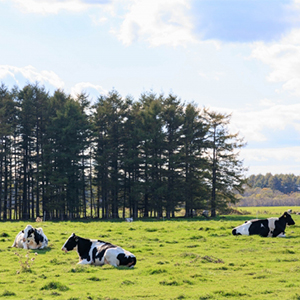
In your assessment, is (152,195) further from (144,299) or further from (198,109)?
(144,299)

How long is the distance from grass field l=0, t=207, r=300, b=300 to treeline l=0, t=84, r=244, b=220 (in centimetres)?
3113

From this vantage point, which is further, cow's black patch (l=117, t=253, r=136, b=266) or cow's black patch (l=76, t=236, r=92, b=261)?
cow's black patch (l=76, t=236, r=92, b=261)

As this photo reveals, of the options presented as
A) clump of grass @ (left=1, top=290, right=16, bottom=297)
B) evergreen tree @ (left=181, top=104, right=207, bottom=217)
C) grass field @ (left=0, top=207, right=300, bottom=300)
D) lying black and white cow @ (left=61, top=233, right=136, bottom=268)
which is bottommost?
grass field @ (left=0, top=207, right=300, bottom=300)

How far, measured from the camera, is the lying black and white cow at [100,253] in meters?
13.9

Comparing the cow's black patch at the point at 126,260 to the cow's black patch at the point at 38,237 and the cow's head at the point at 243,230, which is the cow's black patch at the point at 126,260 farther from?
the cow's head at the point at 243,230

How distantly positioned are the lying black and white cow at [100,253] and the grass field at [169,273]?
407 millimetres

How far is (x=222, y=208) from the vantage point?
182 ft

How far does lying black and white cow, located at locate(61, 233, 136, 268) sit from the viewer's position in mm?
13883

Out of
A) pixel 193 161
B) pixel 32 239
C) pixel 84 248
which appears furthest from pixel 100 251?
pixel 193 161

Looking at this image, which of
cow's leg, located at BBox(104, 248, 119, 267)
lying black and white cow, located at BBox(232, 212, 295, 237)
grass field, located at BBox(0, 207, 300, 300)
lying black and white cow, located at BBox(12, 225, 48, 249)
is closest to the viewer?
grass field, located at BBox(0, 207, 300, 300)

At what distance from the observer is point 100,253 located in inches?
569

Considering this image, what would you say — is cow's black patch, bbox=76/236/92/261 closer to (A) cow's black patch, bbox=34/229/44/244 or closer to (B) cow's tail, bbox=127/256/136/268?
(B) cow's tail, bbox=127/256/136/268

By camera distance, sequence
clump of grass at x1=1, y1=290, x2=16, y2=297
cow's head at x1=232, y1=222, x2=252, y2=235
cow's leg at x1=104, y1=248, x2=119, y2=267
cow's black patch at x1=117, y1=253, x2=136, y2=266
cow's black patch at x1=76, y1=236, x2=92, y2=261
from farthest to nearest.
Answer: cow's head at x1=232, y1=222, x2=252, y2=235 < cow's black patch at x1=76, y1=236, x2=92, y2=261 < cow's leg at x1=104, y1=248, x2=119, y2=267 < cow's black patch at x1=117, y1=253, x2=136, y2=266 < clump of grass at x1=1, y1=290, x2=16, y2=297

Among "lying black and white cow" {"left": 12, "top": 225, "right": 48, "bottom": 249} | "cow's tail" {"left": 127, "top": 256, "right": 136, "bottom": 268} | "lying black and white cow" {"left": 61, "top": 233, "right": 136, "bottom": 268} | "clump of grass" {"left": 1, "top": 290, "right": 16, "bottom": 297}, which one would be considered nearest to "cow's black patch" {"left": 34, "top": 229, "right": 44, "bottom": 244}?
"lying black and white cow" {"left": 12, "top": 225, "right": 48, "bottom": 249}
